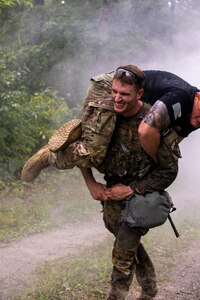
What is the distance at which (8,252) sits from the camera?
16.4 feet

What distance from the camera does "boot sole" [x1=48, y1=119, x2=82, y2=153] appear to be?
306cm

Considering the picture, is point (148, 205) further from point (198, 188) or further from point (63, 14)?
point (63, 14)

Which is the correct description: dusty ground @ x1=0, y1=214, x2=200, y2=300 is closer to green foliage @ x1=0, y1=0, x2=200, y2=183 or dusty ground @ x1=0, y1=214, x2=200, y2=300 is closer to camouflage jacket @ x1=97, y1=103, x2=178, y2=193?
camouflage jacket @ x1=97, y1=103, x2=178, y2=193

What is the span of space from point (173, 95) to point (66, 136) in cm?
→ 74

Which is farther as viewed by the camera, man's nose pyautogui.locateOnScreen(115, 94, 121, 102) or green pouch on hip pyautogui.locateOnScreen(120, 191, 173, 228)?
green pouch on hip pyautogui.locateOnScreen(120, 191, 173, 228)

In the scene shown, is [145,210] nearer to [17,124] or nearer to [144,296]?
[144,296]

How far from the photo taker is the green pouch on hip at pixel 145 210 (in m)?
3.21

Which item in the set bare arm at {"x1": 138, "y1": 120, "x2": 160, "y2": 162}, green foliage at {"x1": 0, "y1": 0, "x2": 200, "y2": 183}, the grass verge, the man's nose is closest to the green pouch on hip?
bare arm at {"x1": 138, "y1": 120, "x2": 160, "y2": 162}

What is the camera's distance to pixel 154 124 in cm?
290

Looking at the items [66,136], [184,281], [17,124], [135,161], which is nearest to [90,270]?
[184,281]

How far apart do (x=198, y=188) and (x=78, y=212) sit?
3332mm

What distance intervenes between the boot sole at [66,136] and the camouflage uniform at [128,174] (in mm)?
267

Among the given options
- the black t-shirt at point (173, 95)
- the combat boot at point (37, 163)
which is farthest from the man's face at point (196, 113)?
the combat boot at point (37, 163)

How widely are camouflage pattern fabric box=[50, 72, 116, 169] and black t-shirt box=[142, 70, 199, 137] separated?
28cm
